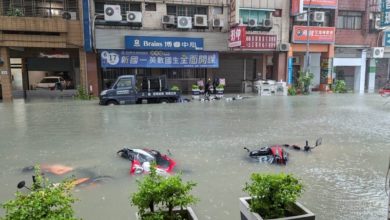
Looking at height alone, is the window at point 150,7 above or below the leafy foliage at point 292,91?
above

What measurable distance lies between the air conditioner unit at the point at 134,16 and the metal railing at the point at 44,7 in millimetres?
3953

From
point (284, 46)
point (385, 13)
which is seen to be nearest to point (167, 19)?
point (284, 46)

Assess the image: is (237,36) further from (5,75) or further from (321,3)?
(5,75)

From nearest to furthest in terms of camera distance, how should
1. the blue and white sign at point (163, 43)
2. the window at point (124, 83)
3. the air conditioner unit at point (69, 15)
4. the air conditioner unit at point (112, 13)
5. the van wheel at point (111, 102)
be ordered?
the van wheel at point (111, 102), the window at point (124, 83), the air conditioner unit at point (112, 13), the air conditioner unit at point (69, 15), the blue and white sign at point (163, 43)

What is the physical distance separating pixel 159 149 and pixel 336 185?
4.29 meters

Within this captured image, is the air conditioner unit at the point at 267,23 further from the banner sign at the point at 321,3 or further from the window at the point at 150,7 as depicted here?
the window at the point at 150,7

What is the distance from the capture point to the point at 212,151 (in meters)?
8.22

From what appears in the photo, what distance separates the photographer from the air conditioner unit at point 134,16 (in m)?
22.1

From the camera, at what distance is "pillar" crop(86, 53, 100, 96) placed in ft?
73.9

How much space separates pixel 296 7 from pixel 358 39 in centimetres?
745

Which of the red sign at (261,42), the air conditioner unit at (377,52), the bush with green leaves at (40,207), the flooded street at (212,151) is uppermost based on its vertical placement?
the red sign at (261,42)

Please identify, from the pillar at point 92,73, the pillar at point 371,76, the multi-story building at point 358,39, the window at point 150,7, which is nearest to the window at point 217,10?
the window at point 150,7

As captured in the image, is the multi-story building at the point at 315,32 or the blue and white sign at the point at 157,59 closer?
the blue and white sign at the point at 157,59

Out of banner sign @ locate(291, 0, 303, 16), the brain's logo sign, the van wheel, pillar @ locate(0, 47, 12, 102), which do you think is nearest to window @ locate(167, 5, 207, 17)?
the brain's logo sign
